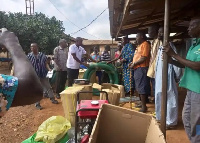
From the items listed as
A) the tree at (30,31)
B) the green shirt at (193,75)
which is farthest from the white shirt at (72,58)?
the tree at (30,31)

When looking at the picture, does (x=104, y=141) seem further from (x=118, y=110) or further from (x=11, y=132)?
(x=11, y=132)

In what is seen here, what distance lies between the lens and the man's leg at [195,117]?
2.33 meters

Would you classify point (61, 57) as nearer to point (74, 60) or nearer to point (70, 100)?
point (74, 60)

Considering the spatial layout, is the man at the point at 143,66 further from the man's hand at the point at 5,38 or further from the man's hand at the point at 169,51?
the man's hand at the point at 5,38

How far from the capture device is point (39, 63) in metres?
5.75

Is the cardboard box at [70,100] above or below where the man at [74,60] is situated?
below

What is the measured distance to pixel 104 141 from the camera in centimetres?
215

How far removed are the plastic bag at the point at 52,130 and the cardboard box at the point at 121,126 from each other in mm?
1135

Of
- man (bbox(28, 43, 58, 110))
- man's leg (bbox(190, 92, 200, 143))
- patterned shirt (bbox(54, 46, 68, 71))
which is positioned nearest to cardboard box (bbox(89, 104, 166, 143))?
man's leg (bbox(190, 92, 200, 143))

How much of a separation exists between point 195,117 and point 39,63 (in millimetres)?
4426

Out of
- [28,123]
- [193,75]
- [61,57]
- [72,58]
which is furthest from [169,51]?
[61,57]

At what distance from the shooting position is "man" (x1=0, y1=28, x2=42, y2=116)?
1.03 metres

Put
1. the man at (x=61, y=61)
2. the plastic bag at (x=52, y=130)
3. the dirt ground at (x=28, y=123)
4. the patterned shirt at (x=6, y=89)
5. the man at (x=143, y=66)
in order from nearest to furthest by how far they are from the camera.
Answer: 1. the patterned shirt at (x=6, y=89)
2. the plastic bag at (x=52, y=130)
3. the dirt ground at (x=28, y=123)
4. the man at (x=143, y=66)
5. the man at (x=61, y=61)

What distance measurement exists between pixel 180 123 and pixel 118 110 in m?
2.62
